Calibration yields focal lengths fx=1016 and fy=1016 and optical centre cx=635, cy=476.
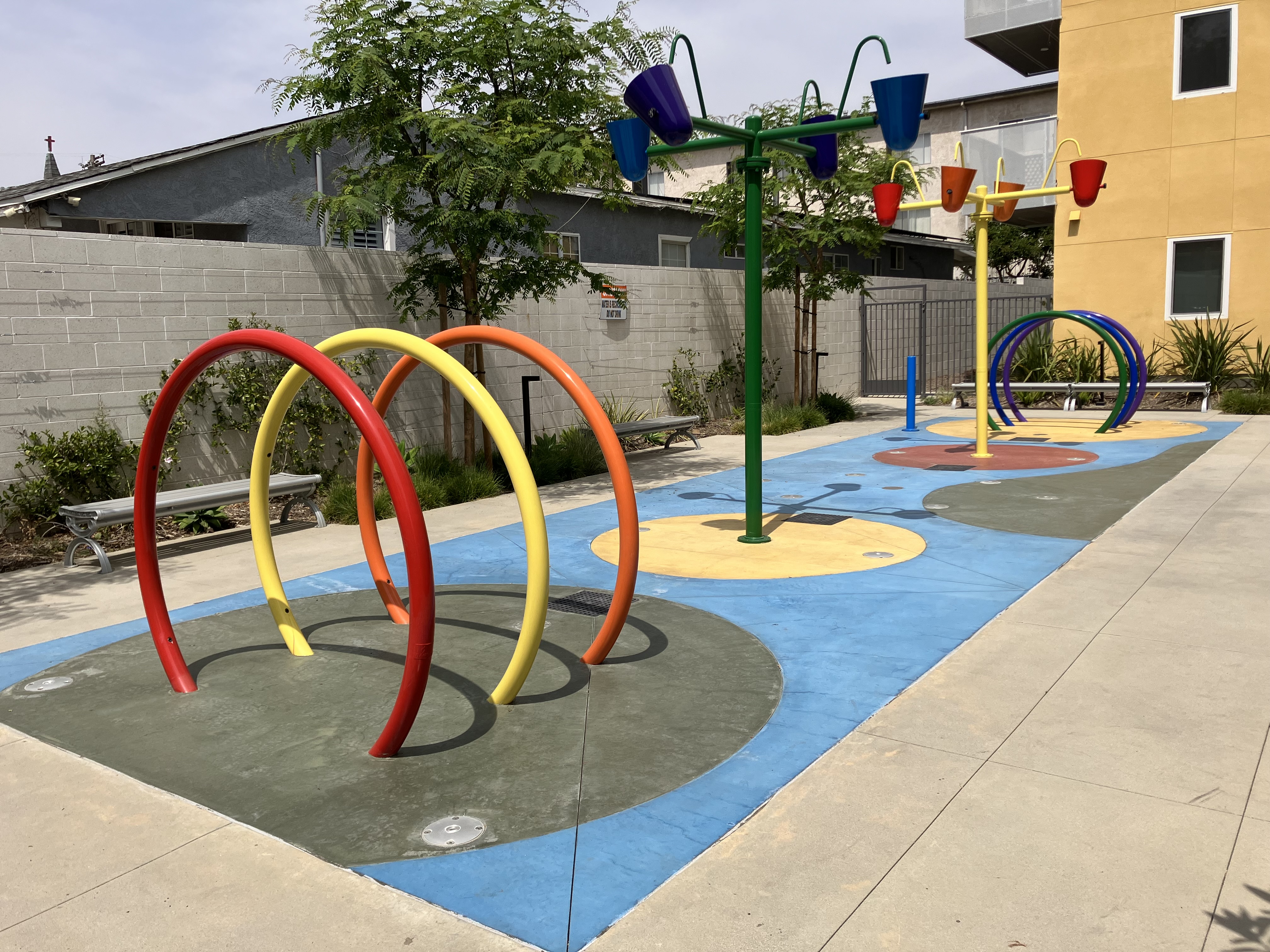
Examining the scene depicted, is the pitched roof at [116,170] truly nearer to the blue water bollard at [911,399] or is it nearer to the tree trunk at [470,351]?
the tree trunk at [470,351]

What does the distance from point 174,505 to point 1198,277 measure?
1641 centimetres

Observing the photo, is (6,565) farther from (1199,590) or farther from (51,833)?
(1199,590)

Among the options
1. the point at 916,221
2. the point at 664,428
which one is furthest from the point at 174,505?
the point at 916,221

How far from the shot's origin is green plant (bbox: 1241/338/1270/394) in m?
16.0

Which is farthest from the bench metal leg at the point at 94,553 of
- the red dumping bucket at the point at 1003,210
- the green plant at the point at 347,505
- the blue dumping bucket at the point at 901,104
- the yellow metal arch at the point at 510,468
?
the red dumping bucket at the point at 1003,210

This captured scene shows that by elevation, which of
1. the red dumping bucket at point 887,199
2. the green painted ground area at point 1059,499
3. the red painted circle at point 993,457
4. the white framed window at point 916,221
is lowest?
the green painted ground area at point 1059,499

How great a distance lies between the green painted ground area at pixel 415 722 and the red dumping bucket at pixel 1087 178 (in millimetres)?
6752

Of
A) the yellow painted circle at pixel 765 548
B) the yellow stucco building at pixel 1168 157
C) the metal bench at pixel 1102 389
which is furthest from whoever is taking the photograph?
the yellow stucco building at pixel 1168 157

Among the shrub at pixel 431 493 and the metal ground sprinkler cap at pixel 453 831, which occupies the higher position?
the shrub at pixel 431 493

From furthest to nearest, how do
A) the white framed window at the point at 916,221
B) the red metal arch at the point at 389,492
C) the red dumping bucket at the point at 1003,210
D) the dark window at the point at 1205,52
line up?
the white framed window at the point at 916,221 → the dark window at the point at 1205,52 → the red dumping bucket at the point at 1003,210 → the red metal arch at the point at 389,492

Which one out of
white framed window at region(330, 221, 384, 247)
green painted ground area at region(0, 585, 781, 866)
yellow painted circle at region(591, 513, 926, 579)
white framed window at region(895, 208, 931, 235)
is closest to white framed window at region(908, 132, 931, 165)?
white framed window at region(895, 208, 931, 235)

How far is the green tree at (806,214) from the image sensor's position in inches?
590

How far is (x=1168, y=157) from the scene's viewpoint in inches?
669

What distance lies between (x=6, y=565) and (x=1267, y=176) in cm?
1789
